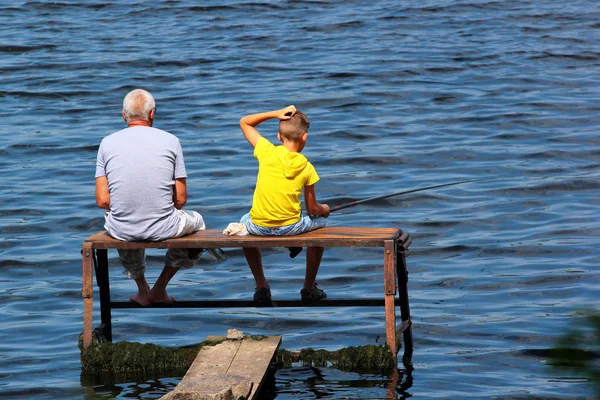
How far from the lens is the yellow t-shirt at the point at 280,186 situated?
501cm

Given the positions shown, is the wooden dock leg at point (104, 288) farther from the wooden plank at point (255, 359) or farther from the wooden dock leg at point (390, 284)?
the wooden dock leg at point (390, 284)

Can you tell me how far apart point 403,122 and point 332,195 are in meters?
3.47

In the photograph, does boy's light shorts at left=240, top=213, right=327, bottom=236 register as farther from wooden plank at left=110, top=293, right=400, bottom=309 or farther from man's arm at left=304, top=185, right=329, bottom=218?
wooden plank at left=110, top=293, right=400, bottom=309

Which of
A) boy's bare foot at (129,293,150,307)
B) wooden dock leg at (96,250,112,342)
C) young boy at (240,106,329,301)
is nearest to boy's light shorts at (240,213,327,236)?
young boy at (240,106,329,301)

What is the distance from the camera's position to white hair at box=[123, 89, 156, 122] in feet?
16.5

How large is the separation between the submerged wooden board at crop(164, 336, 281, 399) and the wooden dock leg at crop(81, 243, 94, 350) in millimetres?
575

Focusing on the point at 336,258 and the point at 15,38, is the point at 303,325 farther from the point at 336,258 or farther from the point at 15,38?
the point at 15,38

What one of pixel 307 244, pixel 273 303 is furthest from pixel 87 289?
pixel 307 244

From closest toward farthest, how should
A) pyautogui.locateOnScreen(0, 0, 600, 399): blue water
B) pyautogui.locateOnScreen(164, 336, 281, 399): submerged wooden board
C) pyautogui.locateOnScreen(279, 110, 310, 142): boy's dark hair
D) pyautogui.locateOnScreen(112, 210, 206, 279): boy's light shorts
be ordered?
pyautogui.locateOnScreen(164, 336, 281, 399): submerged wooden board
pyautogui.locateOnScreen(279, 110, 310, 142): boy's dark hair
pyautogui.locateOnScreen(112, 210, 206, 279): boy's light shorts
pyautogui.locateOnScreen(0, 0, 600, 399): blue water

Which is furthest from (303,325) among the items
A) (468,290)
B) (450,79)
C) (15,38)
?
(15,38)

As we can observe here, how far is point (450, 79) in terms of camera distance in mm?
16344

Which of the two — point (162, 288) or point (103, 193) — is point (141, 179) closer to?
point (103, 193)

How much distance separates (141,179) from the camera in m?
5.01

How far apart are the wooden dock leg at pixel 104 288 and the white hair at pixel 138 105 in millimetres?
789
